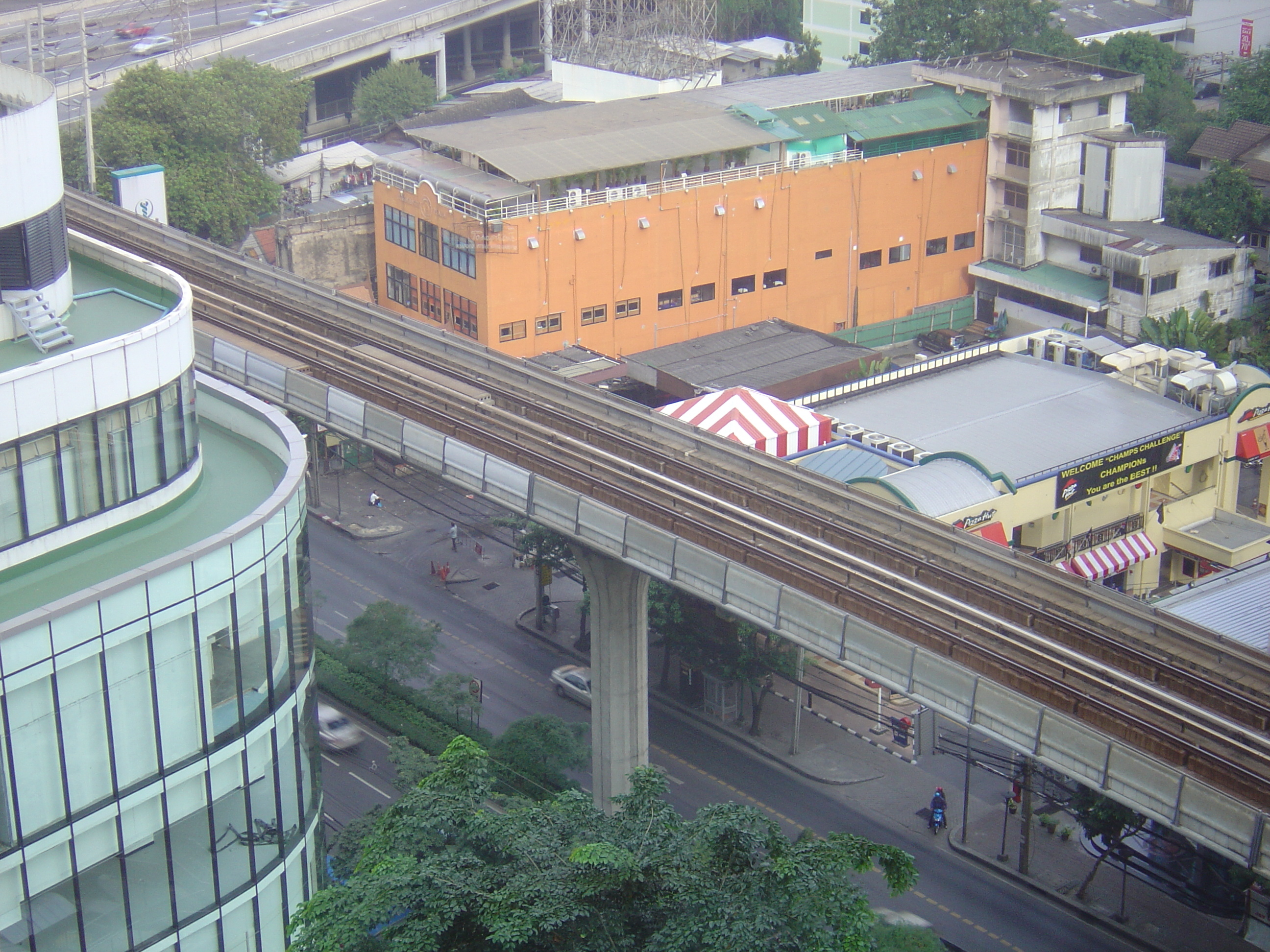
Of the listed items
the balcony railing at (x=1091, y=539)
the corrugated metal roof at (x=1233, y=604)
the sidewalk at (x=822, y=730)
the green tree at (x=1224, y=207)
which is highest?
the green tree at (x=1224, y=207)

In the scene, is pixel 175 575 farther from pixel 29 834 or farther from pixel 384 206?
pixel 384 206

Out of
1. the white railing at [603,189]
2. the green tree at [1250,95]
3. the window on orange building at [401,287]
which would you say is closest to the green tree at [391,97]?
the white railing at [603,189]

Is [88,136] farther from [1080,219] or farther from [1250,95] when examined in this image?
[1250,95]

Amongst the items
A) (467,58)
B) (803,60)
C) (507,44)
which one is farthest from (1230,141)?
(467,58)

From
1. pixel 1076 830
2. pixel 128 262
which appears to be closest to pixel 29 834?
pixel 128 262

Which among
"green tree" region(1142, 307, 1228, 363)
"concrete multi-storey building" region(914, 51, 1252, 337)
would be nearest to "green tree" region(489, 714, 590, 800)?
"green tree" region(1142, 307, 1228, 363)

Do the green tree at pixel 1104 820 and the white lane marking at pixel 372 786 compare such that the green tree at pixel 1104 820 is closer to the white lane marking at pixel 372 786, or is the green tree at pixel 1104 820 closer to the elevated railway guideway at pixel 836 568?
the elevated railway guideway at pixel 836 568
